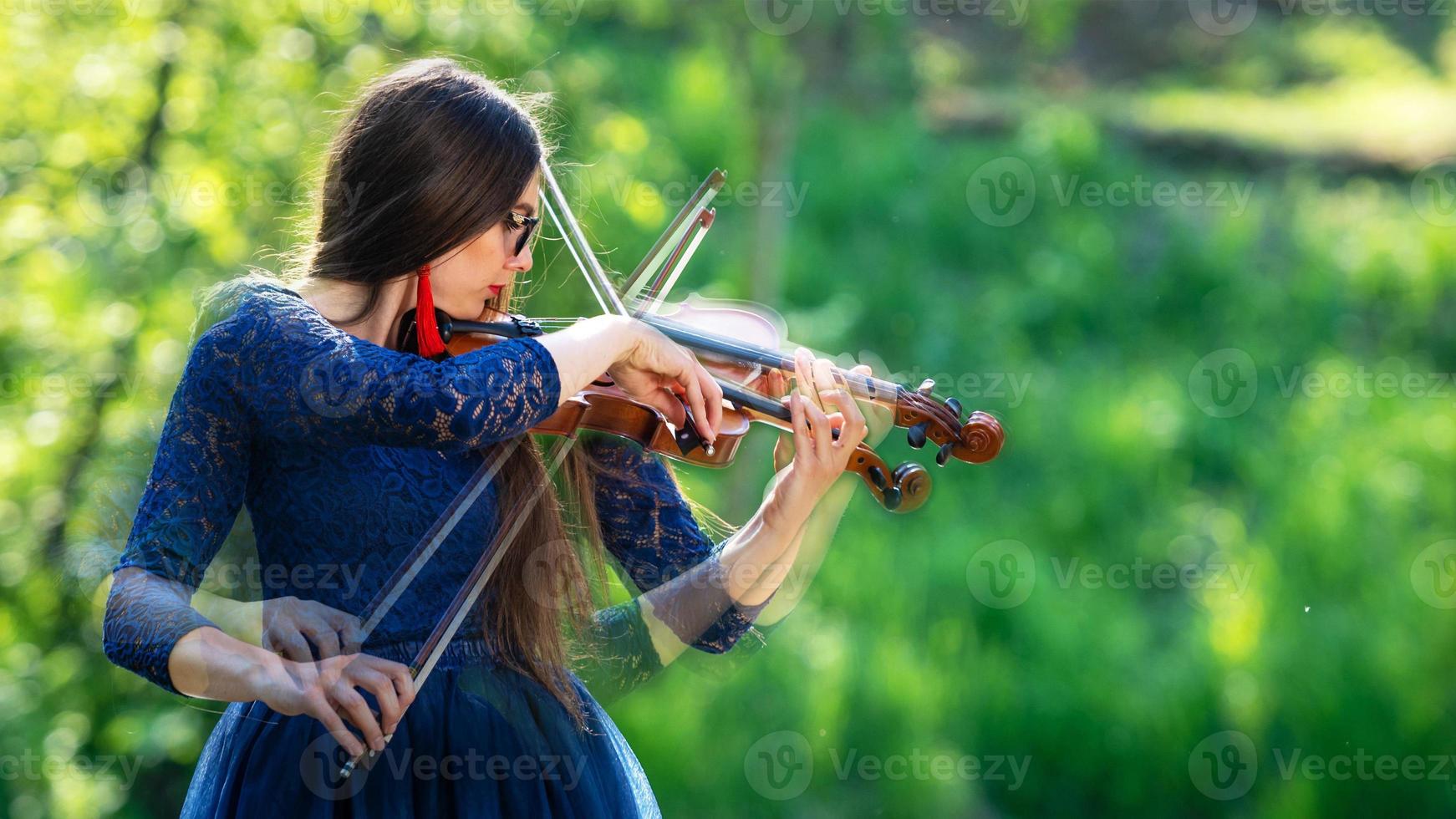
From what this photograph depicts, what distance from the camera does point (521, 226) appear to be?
169cm

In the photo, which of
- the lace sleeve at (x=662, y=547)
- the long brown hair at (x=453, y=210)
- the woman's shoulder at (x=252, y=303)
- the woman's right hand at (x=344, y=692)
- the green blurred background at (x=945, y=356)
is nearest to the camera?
the woman's right hand at (x=344, y=692)

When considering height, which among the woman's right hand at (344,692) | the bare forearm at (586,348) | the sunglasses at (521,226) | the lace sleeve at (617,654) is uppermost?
the sunglasses at (521,226)

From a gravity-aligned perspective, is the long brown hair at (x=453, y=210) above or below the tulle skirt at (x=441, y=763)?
above

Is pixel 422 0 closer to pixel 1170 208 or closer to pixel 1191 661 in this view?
pixel 1191 661

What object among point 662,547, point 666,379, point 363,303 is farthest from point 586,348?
point 662,547

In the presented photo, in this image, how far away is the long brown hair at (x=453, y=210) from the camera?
163cm

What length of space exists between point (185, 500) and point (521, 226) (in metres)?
0.51

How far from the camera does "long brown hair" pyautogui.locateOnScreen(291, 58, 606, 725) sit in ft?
5.34

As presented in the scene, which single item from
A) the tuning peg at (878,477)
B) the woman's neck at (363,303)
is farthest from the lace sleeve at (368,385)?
the tuning peg at (878,477)

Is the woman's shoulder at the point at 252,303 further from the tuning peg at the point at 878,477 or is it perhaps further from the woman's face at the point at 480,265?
the tuning peg at the point at 878,477

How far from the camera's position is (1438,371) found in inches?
223

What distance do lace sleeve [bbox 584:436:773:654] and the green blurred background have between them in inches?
8.6

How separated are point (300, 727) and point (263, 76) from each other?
2398 mm

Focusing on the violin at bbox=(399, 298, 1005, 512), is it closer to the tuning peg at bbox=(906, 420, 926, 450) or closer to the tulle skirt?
the tuning peg at bbox=(906, 420, 926, 450)
